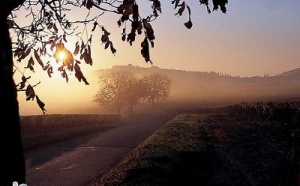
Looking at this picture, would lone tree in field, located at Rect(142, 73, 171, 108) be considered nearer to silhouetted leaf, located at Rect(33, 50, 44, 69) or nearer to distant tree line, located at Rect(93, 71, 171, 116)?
distant tree line, located at Rect(93, 71, 171, 116)

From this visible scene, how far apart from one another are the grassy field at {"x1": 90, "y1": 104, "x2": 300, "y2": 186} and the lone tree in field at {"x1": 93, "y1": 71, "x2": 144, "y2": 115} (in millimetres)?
56382

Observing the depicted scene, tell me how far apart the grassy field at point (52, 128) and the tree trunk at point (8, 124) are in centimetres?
2572

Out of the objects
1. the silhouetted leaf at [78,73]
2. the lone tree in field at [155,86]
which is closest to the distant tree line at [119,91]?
the lone tree in field at [155,86]

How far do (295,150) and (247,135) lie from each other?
21.6 ft

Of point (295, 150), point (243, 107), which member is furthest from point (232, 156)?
point (243, 107)

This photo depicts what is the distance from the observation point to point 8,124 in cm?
304

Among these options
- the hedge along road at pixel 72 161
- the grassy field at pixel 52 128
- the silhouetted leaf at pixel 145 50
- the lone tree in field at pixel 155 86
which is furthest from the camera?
the lone tree in field at pixel 155 86

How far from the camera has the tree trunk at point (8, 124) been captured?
9.86 feet

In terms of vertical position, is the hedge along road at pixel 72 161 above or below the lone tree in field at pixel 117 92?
below

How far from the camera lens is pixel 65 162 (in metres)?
22.0

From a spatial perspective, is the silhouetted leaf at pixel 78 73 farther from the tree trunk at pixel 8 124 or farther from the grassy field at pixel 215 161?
the grassy field at pixel 215 161

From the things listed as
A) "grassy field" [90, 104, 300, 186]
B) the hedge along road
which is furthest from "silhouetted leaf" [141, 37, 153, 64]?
the hedge along road

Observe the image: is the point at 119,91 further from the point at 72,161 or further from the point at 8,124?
the point at 8,124

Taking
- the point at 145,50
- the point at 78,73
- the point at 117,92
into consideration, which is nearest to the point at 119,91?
the point at 117,92
